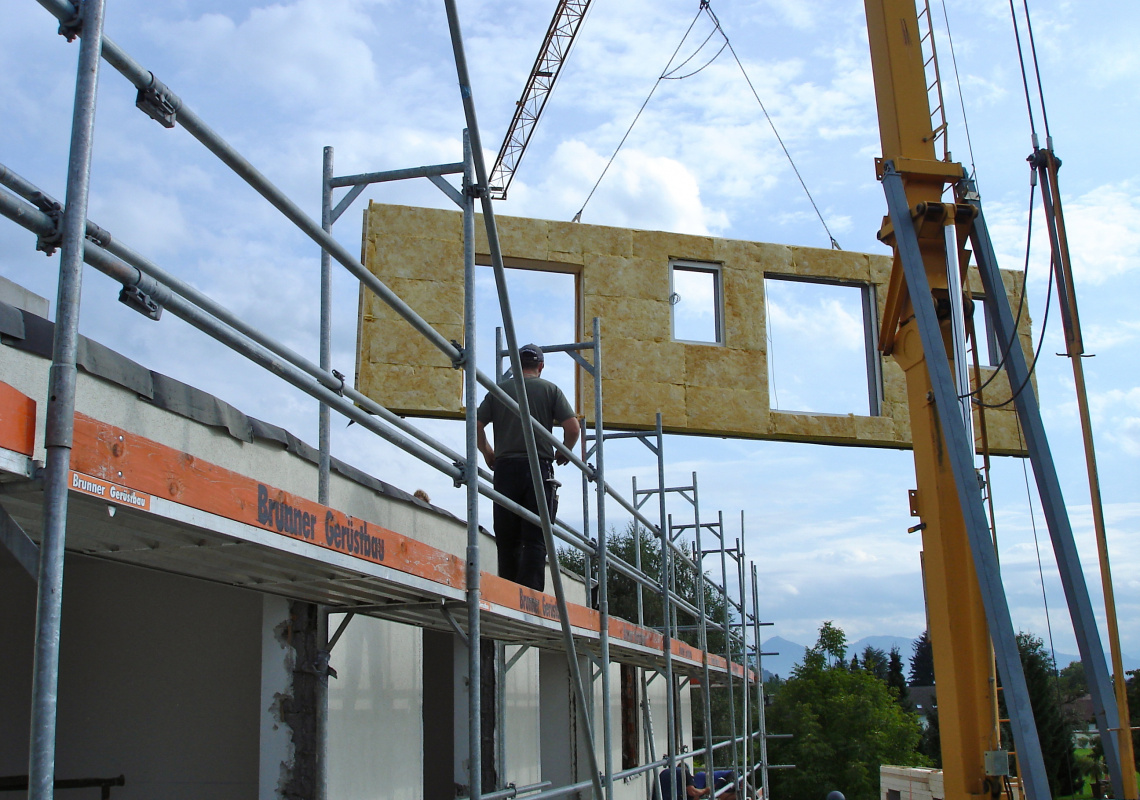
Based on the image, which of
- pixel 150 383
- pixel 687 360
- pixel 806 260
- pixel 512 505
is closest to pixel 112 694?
pixel 150 383

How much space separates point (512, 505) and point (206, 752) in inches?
74.5

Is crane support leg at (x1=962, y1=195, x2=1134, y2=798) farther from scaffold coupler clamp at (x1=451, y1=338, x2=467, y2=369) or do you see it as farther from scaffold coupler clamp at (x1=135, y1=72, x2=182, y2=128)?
scaffold coupler clamp at (x1=135, y1=72, x2=182, y2=128)

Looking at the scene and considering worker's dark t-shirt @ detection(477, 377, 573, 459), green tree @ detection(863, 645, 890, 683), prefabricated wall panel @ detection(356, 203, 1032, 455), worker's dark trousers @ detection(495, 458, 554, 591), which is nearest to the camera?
worker's dark trousers @ detection(495, 458, 554, 591)

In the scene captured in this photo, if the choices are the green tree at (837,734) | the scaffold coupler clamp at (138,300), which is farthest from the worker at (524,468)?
the green tree at (837,734)

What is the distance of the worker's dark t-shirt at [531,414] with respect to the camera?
19.9 ft

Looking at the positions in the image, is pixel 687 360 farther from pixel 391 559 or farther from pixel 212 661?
pixel 391 559

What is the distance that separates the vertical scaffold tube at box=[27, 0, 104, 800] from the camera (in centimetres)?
169

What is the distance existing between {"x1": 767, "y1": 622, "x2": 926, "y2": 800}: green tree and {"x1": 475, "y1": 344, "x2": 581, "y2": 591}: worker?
33.1 metres

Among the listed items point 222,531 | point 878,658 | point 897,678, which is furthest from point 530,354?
point 878,658

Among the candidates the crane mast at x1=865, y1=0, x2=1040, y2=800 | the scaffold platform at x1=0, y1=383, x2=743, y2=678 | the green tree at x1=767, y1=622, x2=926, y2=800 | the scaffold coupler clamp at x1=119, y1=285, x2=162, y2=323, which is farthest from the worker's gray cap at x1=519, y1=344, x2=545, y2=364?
the green tree at x1=767, y1=622, x2=926, y2=800

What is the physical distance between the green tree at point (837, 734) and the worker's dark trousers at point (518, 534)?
33.2 metres

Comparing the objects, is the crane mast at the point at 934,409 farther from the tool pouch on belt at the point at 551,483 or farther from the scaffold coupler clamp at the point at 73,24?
the scaffold coupler clamp at the point at 73,24

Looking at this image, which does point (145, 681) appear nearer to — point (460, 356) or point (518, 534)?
point (518, 534)

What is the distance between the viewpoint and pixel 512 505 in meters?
4.82
